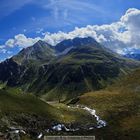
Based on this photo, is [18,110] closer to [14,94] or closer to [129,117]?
[14,94]

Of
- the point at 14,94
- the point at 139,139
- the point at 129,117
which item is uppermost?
the point at 14,94

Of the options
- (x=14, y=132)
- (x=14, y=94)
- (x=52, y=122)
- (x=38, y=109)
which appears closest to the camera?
(x=14, y=132)

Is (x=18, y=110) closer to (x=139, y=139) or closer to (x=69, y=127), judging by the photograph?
(x=69, y=127)

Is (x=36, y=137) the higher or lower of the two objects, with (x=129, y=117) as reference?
lower

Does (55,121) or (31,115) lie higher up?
(31,115)

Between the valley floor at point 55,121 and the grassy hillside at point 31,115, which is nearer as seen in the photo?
the valley floor at point 55,121

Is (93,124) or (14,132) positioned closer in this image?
(14,132)

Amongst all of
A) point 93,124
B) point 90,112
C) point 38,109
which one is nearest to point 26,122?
point 38,109

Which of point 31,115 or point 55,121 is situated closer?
point 31,115

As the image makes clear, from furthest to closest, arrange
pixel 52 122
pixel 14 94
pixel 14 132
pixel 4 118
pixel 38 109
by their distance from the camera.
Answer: pixel 14 94, pixel 38 109, pixel 52 122, pixel 4 118, pixel 14 132

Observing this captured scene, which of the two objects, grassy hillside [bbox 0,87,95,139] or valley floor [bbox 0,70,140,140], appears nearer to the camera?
Result: valley floor [bbox 0,70,140,140]
